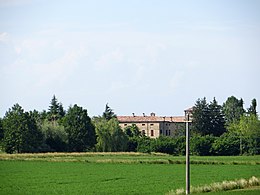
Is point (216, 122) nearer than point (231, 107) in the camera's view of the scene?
Yes

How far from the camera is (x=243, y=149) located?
9969cm

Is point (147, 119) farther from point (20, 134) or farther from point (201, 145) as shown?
point (20, 134)

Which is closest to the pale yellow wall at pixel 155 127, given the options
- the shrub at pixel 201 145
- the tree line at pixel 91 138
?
the tree line at pixel 91 138

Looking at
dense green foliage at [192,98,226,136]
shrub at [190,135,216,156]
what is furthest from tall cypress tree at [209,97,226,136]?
shrub at [190,135,216,156]

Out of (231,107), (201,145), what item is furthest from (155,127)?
(201,145)

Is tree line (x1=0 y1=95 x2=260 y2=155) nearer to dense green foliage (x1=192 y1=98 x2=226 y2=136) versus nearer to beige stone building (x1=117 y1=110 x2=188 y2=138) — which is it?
dense green foliage (x1=192 y1=98 x2=226 y2=136)

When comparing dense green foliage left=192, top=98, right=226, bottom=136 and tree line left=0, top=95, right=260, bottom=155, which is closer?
tree line left=0, top=95, right=260, bottom=155

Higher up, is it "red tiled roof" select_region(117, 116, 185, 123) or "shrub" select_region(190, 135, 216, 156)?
"red tiled roof" select_region(117, 116, 185, 123)

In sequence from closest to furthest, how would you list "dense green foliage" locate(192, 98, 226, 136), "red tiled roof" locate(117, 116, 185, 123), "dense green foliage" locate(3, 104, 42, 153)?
"dense green foliage" locate(3, 104, 42, 153) → "dense green foliage" locate(192, 98, 226, 136) → "red tiled roof" locate(117, 116, 185, 123)

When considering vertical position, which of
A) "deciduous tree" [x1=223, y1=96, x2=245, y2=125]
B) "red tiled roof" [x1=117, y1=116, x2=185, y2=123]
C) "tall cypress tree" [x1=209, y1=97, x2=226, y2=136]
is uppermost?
"deciduous tree" [x1=223, y1=96, x2=245, y2=125]

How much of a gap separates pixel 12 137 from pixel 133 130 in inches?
1846

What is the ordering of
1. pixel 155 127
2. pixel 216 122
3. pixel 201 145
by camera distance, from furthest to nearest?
pixel 155 127, pixel 216 122, pixel 201 145

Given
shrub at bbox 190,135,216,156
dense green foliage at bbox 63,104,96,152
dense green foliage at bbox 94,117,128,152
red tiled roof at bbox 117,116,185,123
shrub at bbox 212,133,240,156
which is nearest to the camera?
dense green foliage at bbox 63,104,96,152

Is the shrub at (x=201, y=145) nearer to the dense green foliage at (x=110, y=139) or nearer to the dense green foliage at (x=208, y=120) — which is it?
the dense green foliage at (x=110, y=139)
